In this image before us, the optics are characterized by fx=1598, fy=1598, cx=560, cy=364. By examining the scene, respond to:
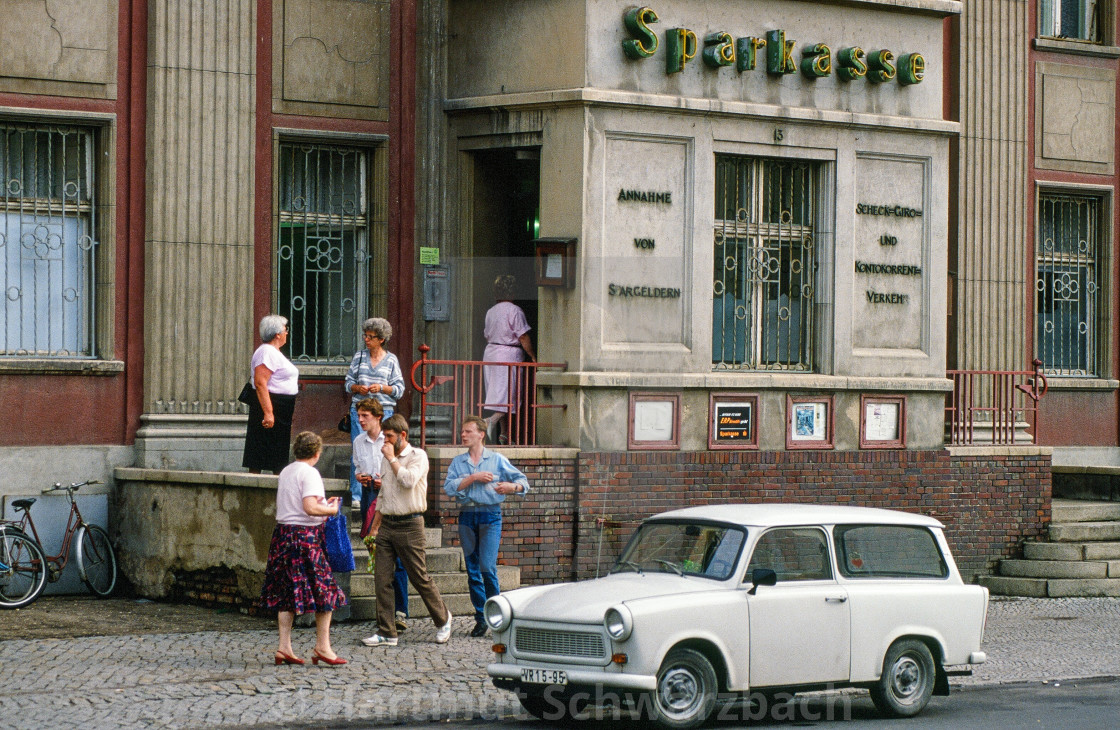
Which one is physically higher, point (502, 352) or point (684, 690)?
point (502, 352)

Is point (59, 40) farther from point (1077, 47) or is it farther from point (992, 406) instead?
point (1077, 47)

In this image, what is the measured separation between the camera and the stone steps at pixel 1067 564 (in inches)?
649

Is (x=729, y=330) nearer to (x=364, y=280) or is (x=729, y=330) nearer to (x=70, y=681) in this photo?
(x=364, y=280)

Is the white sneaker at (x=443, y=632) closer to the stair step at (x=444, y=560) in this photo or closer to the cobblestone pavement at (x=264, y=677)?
the cobblestone pavement at (x=264, y=677)

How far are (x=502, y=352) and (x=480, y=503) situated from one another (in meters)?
3.36

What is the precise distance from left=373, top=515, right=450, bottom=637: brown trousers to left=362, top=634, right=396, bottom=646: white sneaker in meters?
0.03

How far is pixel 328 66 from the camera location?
15875 millimetres

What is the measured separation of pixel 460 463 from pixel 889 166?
21.8 feet

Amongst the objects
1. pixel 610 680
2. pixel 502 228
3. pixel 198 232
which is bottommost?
pixel 610 680

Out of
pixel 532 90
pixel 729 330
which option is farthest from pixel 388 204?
pixel 729 330

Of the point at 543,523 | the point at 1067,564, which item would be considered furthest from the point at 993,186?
the point at 543,523

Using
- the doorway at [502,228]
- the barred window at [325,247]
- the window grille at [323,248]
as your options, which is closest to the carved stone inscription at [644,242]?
the doorway at [502,228]

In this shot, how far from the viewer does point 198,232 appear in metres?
15.3

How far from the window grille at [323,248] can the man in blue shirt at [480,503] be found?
4184 mm
